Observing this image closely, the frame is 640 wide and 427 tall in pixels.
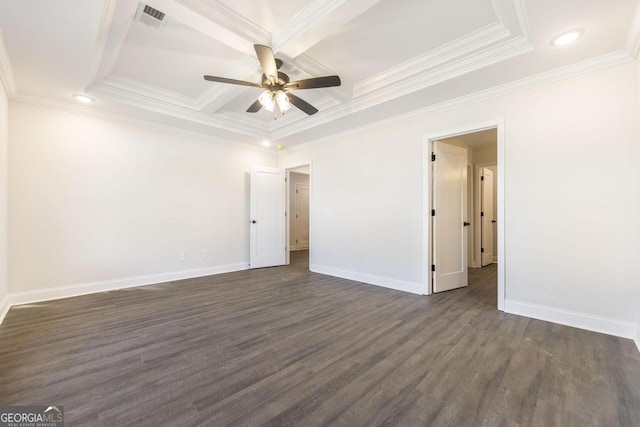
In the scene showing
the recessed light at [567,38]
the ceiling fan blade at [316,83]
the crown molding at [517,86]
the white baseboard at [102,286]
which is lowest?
the white baseboard at [102,286]

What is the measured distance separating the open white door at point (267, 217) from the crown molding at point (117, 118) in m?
0.87

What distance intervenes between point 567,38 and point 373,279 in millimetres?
3524

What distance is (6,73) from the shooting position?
9.02ft

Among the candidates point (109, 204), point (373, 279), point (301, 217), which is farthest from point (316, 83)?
point (301, 217)

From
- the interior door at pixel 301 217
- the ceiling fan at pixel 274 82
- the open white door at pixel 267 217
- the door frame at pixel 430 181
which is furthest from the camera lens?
the interior door at pixel 301 217

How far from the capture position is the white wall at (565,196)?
246cm

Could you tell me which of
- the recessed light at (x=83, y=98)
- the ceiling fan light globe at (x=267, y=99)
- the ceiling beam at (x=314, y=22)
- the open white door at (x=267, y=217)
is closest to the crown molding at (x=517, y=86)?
the ceiling beam at (x=314, y=22)

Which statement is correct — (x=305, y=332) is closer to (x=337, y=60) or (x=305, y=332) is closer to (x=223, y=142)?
(x=337, y=60)

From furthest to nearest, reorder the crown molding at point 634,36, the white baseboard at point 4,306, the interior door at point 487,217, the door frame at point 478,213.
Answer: the interior door at point 487,217
the door frame at point 478,213
the white baseboard at point 4,306
the crown molding at point 634,36

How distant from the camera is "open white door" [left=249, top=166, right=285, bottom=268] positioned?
18.1 feet

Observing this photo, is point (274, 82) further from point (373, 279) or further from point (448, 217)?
point (373, 279)

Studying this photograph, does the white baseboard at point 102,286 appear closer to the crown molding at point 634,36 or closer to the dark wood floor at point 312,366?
the dark wood floor at point 312,366

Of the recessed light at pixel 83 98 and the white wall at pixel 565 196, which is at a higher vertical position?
the recessed light at pixel 83 98

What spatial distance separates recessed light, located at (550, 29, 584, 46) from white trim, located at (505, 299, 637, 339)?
254 cm
